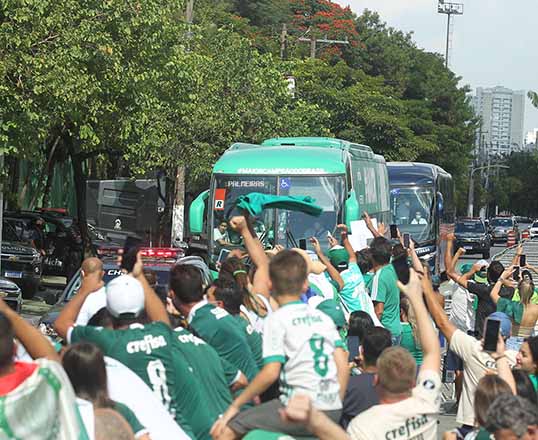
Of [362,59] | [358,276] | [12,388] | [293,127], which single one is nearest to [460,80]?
[362,59]

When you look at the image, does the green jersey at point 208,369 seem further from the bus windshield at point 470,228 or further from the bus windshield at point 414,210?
the bus windshield at point 470,228

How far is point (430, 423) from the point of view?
20.5 feet

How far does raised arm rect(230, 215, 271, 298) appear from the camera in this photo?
27.2 feet

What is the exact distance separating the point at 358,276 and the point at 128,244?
3896 millimetres

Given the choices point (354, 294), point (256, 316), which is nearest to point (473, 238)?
point (354, 294)

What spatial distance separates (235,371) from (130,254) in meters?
1.03

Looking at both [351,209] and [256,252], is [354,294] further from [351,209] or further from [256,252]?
[351,209]

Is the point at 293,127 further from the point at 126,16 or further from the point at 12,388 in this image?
the point at 12,388

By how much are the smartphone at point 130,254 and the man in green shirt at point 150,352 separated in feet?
3.25

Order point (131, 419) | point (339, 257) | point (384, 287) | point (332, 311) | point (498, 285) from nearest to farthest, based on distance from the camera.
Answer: point (131, 419) < point (332, 311) < point (384, 287) < point (339, 257) < point (498, 285)

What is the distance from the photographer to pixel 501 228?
72.6 m

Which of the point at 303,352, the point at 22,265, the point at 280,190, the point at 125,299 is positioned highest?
the point at 280,190

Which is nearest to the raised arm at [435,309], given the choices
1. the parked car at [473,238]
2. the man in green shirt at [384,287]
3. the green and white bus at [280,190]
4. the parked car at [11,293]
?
the man in green shirt at [384,287]

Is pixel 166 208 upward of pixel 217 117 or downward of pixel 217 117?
downward
